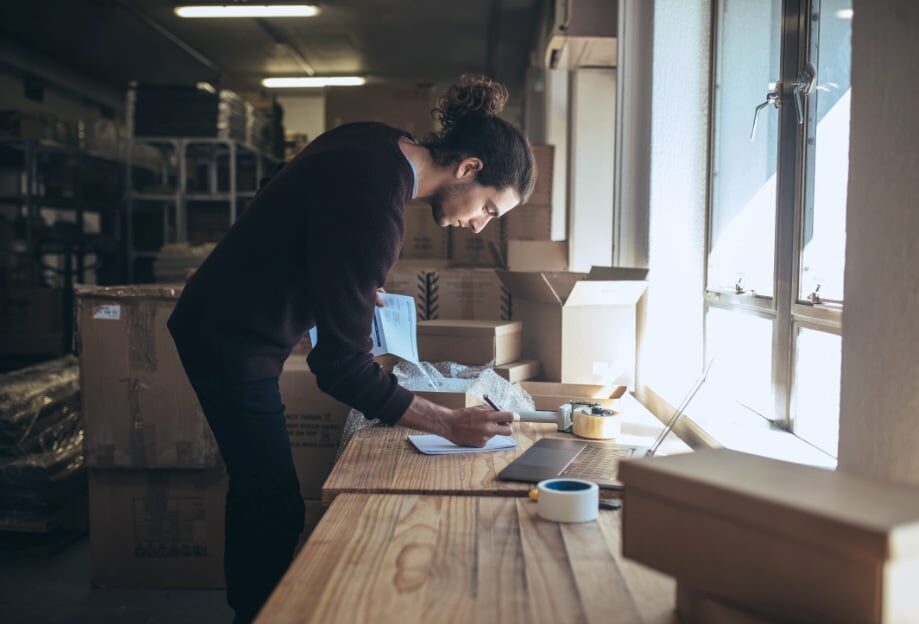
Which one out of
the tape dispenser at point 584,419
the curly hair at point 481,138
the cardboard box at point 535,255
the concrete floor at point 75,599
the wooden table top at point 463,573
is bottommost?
the concrete floor at point 75,599

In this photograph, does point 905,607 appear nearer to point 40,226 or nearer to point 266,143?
point 40,226

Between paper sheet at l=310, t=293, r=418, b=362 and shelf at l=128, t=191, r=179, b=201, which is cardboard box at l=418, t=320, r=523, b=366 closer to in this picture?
paper sheet at l=310, t=293, r=418, b=362

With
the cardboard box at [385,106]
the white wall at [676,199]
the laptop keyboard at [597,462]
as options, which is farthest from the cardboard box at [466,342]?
the cardboard box at [385,106]

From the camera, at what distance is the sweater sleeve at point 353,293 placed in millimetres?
1372

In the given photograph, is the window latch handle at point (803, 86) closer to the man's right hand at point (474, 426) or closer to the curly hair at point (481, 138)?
the curly hair at point (481, 138)

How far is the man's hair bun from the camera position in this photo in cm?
161

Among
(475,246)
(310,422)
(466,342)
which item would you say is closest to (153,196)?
(475,246)

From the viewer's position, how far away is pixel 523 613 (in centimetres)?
81

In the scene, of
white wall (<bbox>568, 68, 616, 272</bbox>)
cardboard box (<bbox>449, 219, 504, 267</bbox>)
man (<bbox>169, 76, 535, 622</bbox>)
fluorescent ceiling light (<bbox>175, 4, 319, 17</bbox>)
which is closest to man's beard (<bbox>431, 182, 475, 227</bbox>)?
man (<bbox>169, 76, 535, 622</bbox>)

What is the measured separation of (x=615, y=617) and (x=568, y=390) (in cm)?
130

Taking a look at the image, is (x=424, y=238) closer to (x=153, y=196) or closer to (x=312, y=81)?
(x=153, y=196)

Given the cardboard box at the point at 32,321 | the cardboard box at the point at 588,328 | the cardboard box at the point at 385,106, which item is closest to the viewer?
the cardboard box at the point at 588,328

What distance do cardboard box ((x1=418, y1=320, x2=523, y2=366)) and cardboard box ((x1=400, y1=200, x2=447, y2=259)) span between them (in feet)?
4.99

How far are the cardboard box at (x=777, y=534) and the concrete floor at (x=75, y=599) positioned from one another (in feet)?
6.62
